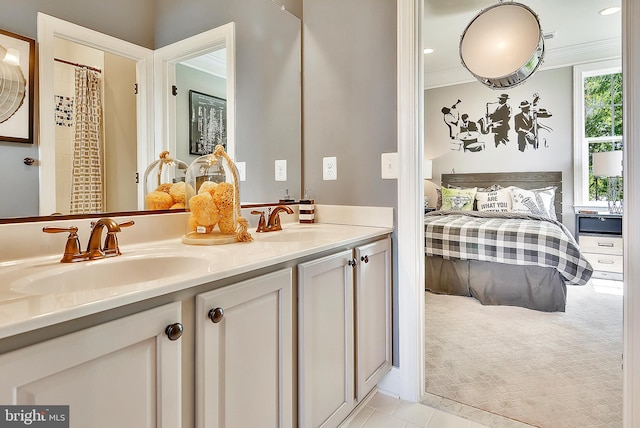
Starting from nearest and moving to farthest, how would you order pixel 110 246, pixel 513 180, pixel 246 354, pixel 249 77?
pixel 246 354
pixel 110 246
pixel 249 77
pixel 513 180

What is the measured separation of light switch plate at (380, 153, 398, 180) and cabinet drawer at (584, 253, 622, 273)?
3.69m

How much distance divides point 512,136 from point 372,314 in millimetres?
4582

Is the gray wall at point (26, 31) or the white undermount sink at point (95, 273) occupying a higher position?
the gray wall at point (26, 31)

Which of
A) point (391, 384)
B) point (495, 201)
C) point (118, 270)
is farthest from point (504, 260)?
point (118, 270)

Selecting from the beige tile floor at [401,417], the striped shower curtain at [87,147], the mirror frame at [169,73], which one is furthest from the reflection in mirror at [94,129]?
the beige tile floor at [401,417]

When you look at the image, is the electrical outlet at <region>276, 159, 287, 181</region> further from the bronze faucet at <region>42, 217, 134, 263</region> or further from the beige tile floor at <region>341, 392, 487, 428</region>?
the beige tile floor at <region>341, 392, 487, 428</region>

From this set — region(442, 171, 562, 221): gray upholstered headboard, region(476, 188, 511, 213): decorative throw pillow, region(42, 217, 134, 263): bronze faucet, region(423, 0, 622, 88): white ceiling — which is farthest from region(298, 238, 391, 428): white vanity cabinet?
region(442, 171, 562, 221): gray upholstered headboard

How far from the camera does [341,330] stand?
4.66 ft

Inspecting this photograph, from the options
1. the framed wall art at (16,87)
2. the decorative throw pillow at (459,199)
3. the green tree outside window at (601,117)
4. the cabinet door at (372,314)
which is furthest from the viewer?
the decorative throw pillow at (459,199)

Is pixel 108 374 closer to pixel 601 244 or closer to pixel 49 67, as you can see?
pixel 49 67

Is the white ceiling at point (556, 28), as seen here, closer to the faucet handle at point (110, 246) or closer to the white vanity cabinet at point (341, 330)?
the white vanity cabinet at point (341, 330)

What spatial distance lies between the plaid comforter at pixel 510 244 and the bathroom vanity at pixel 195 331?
205 centimetres

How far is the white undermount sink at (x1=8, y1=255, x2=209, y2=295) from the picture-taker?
33.7 inches

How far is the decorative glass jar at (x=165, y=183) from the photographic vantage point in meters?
1.39
